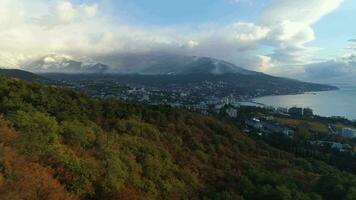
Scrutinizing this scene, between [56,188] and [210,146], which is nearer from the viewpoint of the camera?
[56,188]

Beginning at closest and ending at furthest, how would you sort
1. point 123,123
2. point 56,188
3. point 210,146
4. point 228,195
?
point 56,188 → point 228,195 → point 123,123 → point 210,146

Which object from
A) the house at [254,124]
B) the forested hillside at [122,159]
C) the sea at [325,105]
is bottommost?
the sea at [325,105]

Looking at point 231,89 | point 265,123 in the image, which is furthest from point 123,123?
point 231,89

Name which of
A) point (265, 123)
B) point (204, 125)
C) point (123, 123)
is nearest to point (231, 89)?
point (265, 123)

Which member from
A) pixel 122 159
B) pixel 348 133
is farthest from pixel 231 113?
pixel 122 159

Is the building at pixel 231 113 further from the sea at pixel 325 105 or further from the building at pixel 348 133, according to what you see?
the sea at pixel 325 105

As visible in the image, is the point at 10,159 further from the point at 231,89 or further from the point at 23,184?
the point at 231,89

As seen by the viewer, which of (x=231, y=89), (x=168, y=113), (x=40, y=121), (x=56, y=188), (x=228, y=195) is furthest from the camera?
(x=231, y=89)

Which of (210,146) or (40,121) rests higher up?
(40,121)

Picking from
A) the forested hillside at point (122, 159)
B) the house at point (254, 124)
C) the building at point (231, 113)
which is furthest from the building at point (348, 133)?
the forested hillside at point (122, 159)
